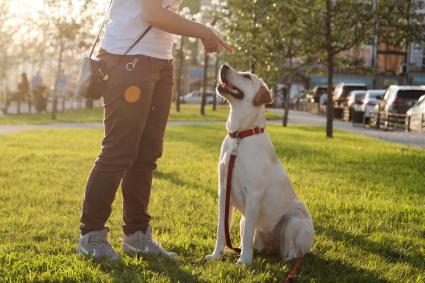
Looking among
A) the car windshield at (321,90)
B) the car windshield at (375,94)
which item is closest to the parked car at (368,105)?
the car windshield at (375,94)

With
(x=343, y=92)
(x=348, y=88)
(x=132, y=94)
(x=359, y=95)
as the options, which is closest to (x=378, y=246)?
(x=132, y=94)

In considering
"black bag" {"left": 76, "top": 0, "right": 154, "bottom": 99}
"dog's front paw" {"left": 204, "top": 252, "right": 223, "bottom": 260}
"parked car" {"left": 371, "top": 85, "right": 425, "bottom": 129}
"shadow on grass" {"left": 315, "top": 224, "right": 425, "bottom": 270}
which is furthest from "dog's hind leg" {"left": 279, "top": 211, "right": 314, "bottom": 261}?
"parked car" {"left": 371, "top": 85, "right": 425, "bottom": 129}

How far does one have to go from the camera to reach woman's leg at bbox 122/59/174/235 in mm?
4305

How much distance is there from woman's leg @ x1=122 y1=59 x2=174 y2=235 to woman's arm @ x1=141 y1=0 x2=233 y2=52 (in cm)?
35

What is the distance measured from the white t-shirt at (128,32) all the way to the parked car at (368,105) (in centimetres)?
2626

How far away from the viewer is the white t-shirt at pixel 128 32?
4008mm

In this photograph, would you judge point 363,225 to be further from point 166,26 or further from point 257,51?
point 257,51

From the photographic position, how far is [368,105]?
99.0ft

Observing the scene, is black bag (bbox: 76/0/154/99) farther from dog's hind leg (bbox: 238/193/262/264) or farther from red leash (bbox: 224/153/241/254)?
dog's hind leg (bbox: 238/193/262/264)

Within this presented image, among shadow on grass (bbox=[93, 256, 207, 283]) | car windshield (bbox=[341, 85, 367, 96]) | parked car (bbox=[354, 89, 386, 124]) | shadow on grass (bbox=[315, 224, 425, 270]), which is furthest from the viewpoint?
car windshield (bbox=[341, 85, 367, 96])

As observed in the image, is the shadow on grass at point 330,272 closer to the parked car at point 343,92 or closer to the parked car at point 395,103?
the parked car at point 395,103

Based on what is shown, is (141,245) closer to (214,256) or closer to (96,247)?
(96,247)

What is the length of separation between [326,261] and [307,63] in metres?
17.6

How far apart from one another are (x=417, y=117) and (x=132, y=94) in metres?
19.2
